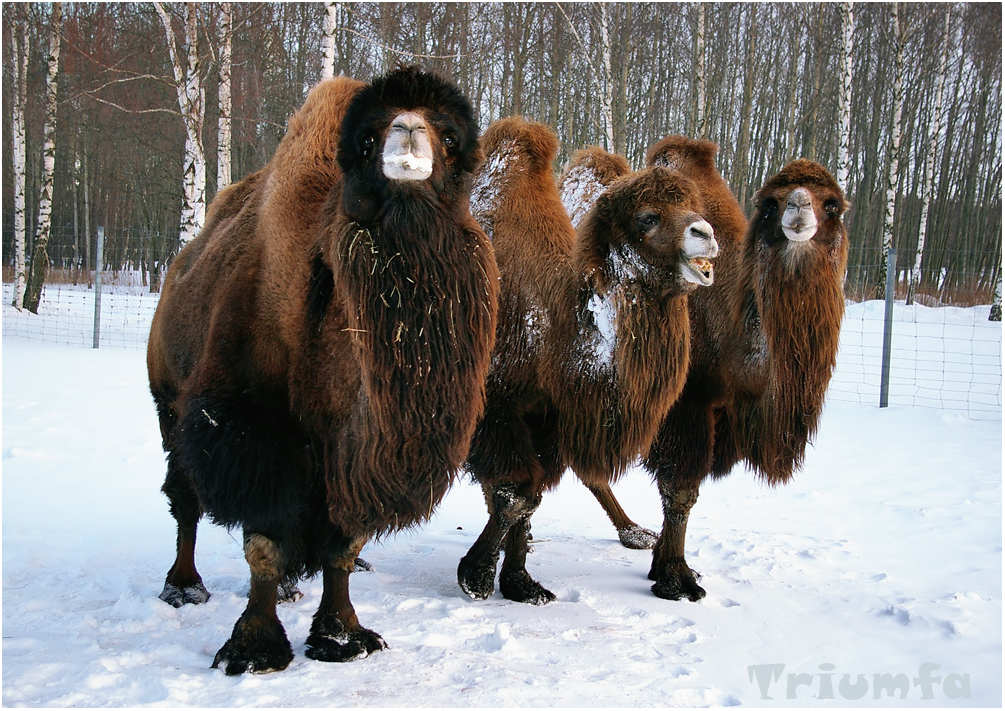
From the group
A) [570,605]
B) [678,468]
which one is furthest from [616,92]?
[570,605]

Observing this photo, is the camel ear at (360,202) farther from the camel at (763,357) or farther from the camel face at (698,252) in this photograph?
the camel at (763,357)

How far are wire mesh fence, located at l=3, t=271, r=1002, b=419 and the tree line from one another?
206cm

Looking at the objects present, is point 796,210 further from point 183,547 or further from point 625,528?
point 183,547

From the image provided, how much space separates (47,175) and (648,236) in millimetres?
17536

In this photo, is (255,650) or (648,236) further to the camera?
(648,236)

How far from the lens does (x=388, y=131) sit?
111 inches

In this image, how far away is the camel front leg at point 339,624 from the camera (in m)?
3.31

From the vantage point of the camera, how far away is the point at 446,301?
295 centimetres

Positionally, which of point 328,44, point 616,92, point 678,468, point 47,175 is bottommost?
point 678,468

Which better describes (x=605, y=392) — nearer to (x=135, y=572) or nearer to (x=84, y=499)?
(x=135, y=572)

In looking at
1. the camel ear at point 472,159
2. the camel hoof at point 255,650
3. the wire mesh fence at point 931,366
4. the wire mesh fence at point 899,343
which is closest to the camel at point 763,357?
the camel ear at point 472,159

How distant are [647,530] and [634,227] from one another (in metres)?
2.45

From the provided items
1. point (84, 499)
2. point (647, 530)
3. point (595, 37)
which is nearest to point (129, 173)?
point (595, 37)

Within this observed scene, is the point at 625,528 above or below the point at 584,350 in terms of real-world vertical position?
below
